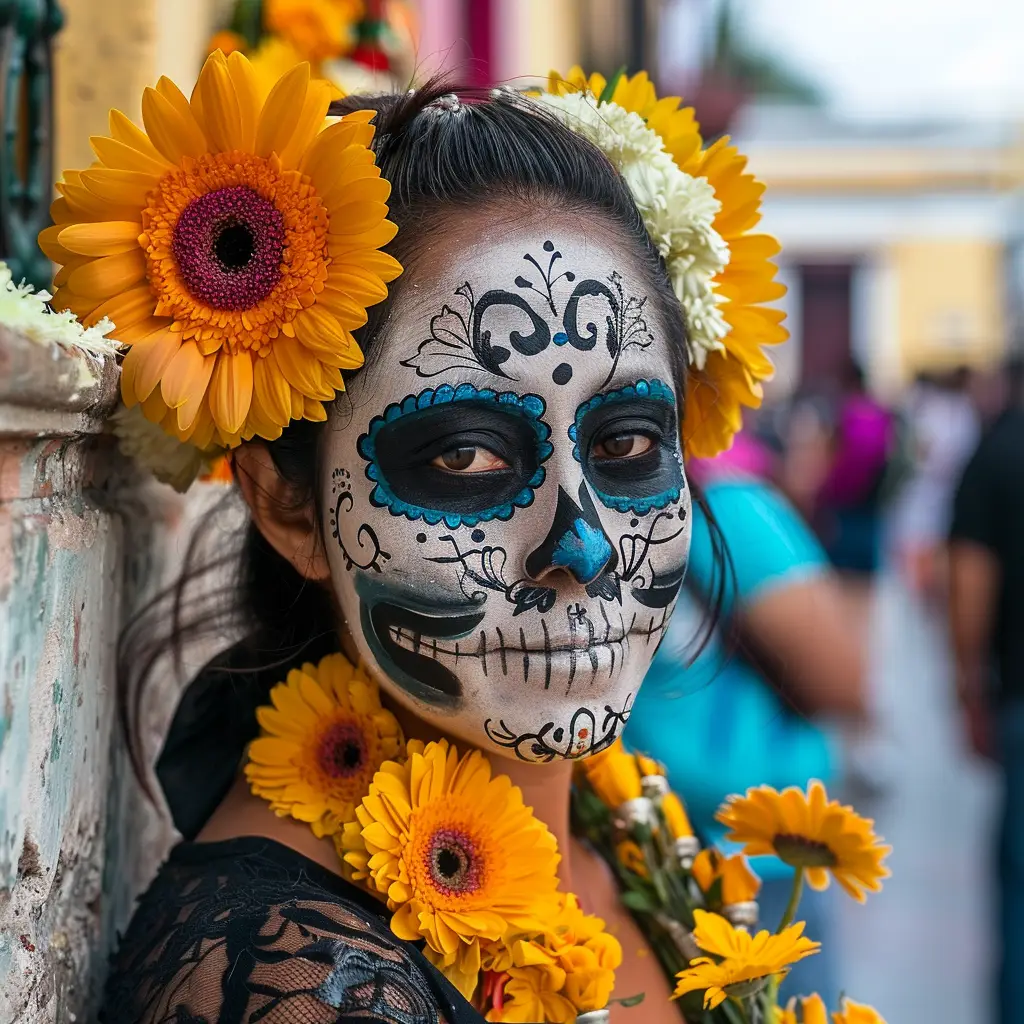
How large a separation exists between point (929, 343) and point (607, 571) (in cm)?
2319

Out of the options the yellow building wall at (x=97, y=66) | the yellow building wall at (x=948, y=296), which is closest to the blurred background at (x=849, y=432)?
the yellow building wall at (x=97, y=66)

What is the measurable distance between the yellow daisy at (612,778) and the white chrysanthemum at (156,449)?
76 centimetres

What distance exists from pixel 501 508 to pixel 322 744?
1.34 feet

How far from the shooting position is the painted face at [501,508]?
5.24 feet

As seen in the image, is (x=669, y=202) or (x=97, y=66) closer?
(x=669, y=202)

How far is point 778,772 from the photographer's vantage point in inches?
114

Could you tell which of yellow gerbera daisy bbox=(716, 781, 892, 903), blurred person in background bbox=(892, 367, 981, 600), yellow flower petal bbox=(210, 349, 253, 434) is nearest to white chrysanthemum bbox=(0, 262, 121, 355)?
yellow flower petal bbox=(210, 349, 253, 434)

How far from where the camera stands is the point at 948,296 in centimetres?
2300

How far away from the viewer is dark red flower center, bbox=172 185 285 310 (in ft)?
5.24

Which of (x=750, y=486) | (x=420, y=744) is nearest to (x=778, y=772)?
(x=750, y=486)

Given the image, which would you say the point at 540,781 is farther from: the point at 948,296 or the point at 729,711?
the point at 948,296

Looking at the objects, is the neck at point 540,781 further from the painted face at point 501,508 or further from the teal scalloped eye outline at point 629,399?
the teal scalloped eye outline at point 629,399

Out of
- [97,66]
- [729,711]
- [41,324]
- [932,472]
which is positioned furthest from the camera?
[932,472]

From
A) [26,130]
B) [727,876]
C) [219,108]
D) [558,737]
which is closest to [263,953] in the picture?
[558,737]
